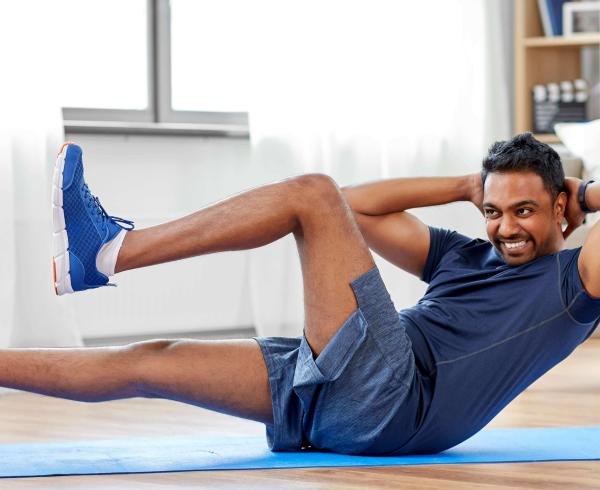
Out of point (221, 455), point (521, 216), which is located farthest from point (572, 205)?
point (221, 455)

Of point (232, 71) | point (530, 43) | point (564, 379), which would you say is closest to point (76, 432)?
point (564, 379)

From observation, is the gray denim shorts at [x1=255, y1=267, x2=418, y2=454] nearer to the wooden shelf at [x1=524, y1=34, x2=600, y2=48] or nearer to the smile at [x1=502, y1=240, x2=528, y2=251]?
the smile at [x1=502, y1=240, x2=528, y2=251]

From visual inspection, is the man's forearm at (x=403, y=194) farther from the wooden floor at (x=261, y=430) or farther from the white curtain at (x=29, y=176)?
the white curtain at (x=29, y=176)

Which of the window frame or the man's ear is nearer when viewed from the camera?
the man's ear

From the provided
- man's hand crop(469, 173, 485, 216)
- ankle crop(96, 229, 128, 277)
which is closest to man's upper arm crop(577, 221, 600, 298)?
man's hand crop(469, 173, 485, 216)

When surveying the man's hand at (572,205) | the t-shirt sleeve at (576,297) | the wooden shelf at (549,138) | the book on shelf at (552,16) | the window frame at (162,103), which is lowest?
the t-shirt sleeve at (576,297)

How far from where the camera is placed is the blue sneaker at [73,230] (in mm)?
2053

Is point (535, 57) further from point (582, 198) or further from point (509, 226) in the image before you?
point (509, 226)

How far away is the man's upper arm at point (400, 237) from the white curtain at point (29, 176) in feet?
5.00

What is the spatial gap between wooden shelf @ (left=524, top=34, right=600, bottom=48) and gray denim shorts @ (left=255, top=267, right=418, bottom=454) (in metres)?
3.13

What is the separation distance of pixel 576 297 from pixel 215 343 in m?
0.68

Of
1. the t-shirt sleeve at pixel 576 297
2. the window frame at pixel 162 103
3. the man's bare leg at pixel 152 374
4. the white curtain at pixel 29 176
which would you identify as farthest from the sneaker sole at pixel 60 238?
the window frame at pixel 162 103

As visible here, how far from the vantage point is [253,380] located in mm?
2158

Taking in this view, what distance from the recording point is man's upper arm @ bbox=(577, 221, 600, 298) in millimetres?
2053
